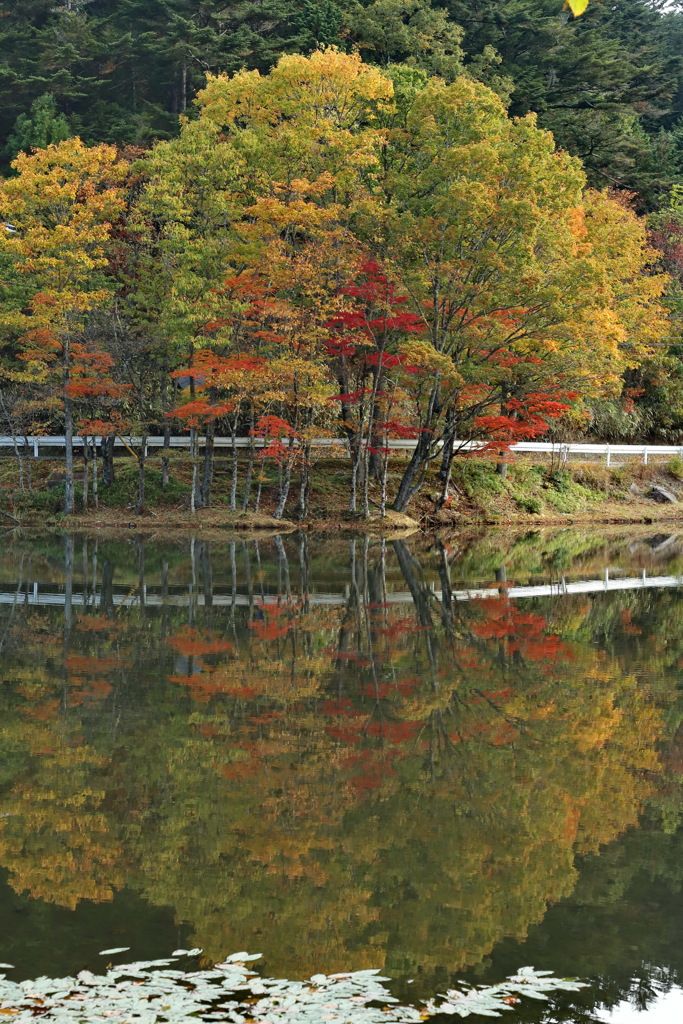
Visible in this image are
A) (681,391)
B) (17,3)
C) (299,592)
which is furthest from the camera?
(17,3)

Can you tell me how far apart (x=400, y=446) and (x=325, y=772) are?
27.2m

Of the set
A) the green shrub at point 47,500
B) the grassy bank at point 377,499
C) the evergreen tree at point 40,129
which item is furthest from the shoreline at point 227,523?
the evergreen tree at point 40,129

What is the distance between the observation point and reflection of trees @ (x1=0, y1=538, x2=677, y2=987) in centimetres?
610

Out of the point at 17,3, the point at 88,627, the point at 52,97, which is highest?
the point at 17,3

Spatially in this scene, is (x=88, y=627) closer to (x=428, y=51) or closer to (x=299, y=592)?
(x=299, y=592)

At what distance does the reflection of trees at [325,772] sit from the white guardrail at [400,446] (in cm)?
1909

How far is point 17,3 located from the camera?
55594mm

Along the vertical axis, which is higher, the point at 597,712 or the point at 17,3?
the point at 17,3

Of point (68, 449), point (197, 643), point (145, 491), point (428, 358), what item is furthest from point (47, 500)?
point (197, 643)

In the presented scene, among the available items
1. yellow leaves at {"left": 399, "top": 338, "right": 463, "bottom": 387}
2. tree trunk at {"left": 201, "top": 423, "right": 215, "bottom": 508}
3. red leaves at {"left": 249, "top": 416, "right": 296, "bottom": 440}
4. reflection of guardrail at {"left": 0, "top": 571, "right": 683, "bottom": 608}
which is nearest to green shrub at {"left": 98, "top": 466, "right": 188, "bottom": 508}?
tree trunk at {"left": 201, "top": 423, "right": 215, "bottom": 508}

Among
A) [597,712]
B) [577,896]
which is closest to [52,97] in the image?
[597,712]

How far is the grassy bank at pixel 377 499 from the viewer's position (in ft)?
101

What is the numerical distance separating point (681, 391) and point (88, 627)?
33811mm

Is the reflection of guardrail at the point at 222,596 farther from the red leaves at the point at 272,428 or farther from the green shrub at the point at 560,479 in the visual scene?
the green shrub at the point at 560,479
